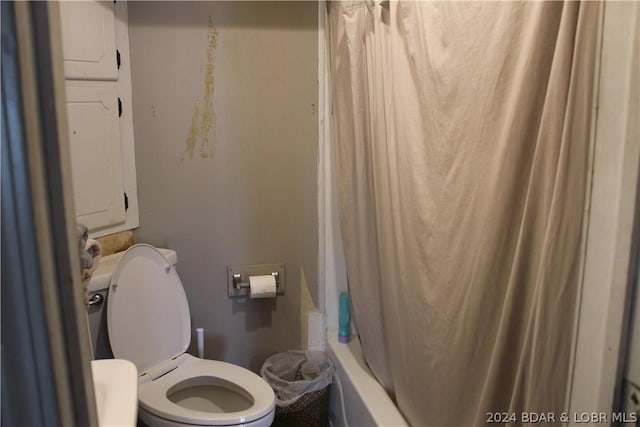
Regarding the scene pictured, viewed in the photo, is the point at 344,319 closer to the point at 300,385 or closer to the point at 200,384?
the point at 300,385

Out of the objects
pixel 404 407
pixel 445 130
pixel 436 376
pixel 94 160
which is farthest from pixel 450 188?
pixel 94 160

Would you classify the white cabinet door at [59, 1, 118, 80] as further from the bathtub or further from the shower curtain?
the bathtub

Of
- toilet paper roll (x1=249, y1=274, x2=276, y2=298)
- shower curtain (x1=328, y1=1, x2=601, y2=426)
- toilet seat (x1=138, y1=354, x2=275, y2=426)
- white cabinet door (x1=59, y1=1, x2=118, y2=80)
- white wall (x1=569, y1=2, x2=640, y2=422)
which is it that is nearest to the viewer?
white wall (x1=569, y1=2, x2=640, y2=422)

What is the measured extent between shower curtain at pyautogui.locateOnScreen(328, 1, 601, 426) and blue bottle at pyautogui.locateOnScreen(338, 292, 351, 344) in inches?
11.8

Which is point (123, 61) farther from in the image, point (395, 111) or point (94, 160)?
point (395, 111)

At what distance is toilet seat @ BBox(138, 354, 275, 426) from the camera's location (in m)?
1.68

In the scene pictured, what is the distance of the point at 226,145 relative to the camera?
217 centimetres

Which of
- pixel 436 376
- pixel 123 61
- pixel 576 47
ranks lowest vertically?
pixel 436 376

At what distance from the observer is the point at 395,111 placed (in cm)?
158

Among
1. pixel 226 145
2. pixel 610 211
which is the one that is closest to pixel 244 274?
pixel 226 145

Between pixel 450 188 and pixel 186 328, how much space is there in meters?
1.32

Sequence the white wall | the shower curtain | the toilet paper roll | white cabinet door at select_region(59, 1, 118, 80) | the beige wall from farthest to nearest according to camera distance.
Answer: the toilet paper roll, the beige wall, white cabinet door at select_region(59, 1, 118, 80), the shower curtain, the white wall

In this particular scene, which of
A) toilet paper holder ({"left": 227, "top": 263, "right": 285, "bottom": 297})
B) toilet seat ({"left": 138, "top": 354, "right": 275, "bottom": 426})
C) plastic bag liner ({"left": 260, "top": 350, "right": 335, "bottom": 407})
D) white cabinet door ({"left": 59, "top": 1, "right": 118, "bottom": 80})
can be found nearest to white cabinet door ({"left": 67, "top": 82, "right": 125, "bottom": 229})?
white cabinet door ({"left": 59, "top": 1, "right": 118, "bottom": 80})

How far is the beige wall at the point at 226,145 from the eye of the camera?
2.08 metres
